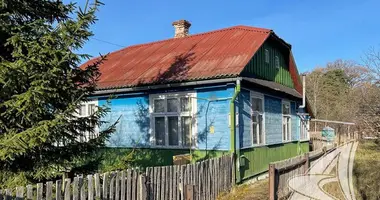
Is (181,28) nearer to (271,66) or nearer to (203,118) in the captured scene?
(271,66)

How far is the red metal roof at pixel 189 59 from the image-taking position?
10.6m

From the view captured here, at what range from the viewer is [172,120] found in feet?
36.3

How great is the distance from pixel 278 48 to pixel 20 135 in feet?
41.6

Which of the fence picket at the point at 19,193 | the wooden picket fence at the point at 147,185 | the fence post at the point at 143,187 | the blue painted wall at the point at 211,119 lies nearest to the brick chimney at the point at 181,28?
the blue painted wall at the point at 211,119

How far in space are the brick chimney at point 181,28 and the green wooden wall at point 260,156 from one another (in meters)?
7.52

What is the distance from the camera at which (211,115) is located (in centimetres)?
1036

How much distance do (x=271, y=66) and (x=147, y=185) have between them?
944 cm

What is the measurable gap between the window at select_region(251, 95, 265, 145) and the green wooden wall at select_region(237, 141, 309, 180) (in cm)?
32

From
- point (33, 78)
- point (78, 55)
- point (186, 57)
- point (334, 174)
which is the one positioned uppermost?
point (186, 57)

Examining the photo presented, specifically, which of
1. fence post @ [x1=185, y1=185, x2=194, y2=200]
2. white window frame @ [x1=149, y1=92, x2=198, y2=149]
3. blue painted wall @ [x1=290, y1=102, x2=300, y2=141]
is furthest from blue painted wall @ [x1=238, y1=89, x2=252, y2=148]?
blue painted wall @ [x1=290, y1=102, x2=300, y2=141]

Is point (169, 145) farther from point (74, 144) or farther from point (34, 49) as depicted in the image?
point (34, 49)

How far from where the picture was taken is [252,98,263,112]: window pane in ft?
37.5

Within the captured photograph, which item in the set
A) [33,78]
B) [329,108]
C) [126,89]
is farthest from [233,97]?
[329,108]

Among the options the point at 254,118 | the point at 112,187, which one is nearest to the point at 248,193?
the point at 254,118
